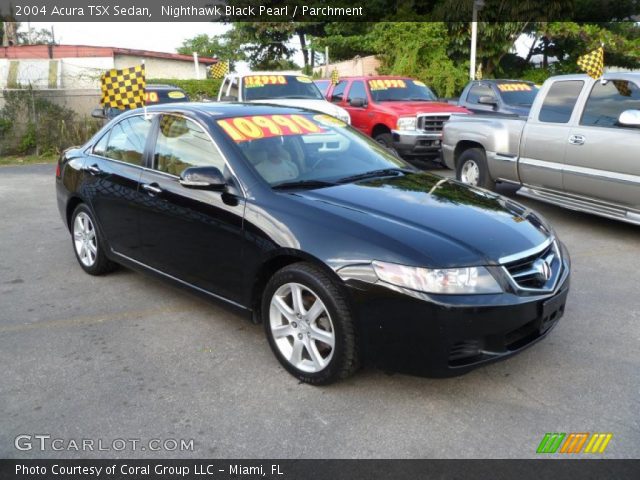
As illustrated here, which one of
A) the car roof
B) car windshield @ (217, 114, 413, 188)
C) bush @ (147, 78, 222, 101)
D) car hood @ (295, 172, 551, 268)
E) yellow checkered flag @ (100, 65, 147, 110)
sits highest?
bush @ (147, 78, 222, 101)

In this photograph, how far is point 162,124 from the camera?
181 inches

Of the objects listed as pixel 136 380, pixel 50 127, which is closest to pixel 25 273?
pixel 136 380

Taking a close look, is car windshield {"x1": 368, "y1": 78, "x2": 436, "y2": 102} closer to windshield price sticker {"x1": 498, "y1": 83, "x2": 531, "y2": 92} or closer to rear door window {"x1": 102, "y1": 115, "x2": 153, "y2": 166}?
windshield price sticker {"x1": 498, "y1": 83, "x2": 531, "y2": 92}

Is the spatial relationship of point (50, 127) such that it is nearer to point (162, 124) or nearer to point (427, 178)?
point (162, 124)

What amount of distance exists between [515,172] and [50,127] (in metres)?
11.8

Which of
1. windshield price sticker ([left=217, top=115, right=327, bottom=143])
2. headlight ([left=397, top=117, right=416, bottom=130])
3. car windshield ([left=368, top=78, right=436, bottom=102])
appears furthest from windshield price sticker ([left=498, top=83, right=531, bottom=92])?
windshield price sticker ([left=217, top=115, right=327, bottom=143])

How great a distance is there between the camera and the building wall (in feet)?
108

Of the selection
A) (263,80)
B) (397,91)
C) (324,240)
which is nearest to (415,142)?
(397,91)

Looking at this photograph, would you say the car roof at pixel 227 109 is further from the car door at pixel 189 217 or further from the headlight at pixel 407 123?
the headlight at pixel 407 123

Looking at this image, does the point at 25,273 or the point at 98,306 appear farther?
the point at 25,273

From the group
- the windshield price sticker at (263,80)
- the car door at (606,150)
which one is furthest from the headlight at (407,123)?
the car door at (606,150)

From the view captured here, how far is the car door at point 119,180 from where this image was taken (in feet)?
15.3

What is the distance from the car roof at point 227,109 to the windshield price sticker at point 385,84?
812 centimetres

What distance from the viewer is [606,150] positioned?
637 cm
